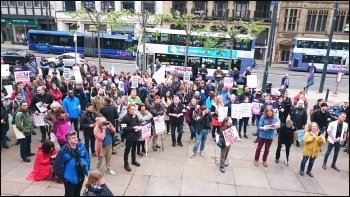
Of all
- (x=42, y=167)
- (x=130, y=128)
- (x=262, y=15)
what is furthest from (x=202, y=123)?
(x=262, y=15)

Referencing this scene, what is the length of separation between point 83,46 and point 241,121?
26722mm

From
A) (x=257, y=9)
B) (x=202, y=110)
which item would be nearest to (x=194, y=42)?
(x=202, y=110)

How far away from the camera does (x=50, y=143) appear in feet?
20.5

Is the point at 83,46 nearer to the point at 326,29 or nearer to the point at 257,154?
the point at 257,154

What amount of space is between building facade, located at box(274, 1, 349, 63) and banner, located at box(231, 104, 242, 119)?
34.7 m

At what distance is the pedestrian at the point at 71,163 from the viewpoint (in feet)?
16.5

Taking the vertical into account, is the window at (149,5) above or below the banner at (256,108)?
above

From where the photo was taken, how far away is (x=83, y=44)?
1294 inches

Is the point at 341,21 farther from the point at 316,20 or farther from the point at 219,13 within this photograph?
the point at 219,13

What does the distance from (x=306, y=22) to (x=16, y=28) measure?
42.8m

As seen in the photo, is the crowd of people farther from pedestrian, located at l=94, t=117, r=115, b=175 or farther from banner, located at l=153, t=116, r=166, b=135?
banner, located at l=153, t=116, r=166, b=135

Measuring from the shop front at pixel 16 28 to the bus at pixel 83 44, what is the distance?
40.4 feet

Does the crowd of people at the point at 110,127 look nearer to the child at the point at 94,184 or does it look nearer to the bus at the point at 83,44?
the child at the point at 94,184

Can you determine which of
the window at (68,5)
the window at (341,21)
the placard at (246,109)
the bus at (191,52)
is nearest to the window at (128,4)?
the window at (68,5)
